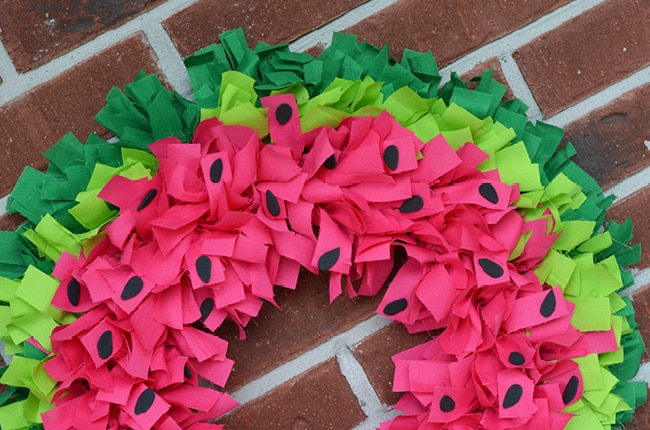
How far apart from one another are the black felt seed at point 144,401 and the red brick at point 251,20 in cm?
28

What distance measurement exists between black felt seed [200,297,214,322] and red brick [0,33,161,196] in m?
0.18

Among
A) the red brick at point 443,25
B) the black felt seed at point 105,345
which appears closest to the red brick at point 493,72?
the red brick at point 443,25

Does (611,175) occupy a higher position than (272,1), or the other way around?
(272,1)

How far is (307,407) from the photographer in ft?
2.29

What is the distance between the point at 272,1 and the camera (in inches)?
27.7

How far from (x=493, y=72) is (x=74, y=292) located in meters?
0.39

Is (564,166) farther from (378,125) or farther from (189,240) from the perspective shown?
(189,240)

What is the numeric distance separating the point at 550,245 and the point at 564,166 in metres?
0.08

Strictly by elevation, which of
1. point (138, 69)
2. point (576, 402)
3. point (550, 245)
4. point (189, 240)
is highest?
point (138, 69)

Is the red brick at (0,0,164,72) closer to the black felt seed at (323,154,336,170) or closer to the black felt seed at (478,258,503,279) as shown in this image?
the black felt seed at (323,154,336,170)

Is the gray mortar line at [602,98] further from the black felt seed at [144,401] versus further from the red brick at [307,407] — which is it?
the black felt seed at [144,401]

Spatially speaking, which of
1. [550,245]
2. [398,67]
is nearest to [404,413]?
[550,245]

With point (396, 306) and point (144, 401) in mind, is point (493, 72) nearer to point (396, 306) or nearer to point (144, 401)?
point (396, 306)

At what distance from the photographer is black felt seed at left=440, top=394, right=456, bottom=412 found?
65cm
